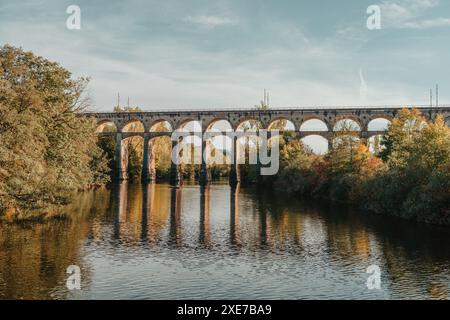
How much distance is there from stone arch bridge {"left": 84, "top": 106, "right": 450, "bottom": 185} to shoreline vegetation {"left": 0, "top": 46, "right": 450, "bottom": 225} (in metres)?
20.9

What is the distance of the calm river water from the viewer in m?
16.2

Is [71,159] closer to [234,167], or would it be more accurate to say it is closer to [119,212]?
[119,212]

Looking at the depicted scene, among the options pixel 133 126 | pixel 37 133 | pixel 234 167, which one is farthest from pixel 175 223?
pixel 133 126

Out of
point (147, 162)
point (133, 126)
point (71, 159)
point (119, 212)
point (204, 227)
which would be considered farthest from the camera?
point (133, 126)

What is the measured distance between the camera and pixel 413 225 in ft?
101

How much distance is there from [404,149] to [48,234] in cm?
2986

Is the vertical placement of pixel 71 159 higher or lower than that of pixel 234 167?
higher

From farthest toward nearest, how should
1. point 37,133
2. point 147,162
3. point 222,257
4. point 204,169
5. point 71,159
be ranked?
1. point 147,162
2. point 204,169
3. point 71,159
4. point 37,133
5. point 222,257

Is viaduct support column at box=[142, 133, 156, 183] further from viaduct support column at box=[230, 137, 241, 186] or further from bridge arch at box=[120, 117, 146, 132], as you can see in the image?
viaduct support column at box=[230, 137, 241, 186]

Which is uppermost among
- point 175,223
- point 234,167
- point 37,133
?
point 37,133

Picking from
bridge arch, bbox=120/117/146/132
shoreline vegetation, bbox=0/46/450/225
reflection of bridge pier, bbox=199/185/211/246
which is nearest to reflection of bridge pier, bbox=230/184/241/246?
reflection of bridge pier, bbox=199/185/211/246

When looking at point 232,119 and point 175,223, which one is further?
point 232,119

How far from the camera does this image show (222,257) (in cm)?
2131

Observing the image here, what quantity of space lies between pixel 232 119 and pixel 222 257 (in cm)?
5893
